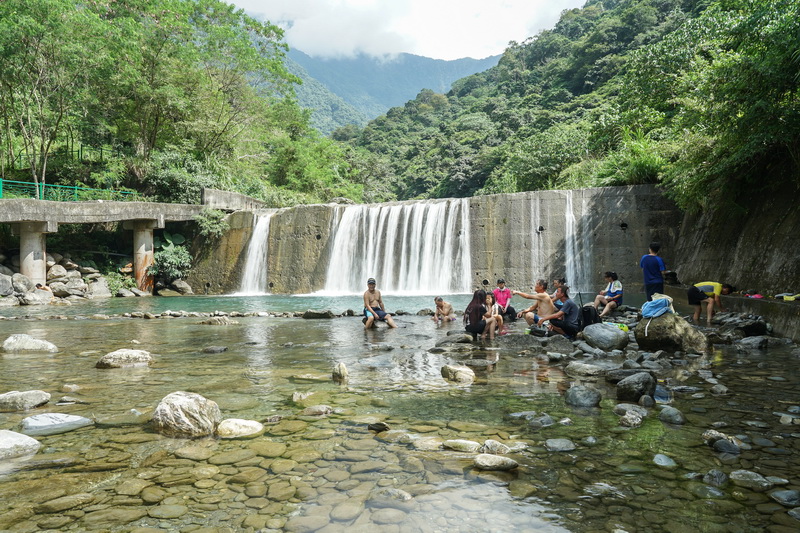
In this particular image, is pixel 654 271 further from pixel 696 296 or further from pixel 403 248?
pixel 403 248

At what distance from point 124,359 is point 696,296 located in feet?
33.6

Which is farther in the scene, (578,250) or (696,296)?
(578,250)

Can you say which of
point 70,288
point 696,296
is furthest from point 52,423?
point 70,288

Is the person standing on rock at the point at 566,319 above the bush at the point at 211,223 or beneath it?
beneath

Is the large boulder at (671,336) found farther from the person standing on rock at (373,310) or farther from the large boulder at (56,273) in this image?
the large boulder at (56,273)

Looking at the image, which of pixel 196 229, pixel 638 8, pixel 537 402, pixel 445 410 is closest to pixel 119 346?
pixel 445 410

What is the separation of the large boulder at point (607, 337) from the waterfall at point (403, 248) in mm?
11876

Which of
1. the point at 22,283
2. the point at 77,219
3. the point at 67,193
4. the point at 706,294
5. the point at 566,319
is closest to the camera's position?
the point at 566,319

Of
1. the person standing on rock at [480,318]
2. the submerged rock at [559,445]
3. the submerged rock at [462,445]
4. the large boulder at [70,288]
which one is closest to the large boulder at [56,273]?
the large boulder at [70,288]

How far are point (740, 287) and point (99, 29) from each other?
77.4 feet

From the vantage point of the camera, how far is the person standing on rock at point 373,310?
10609 mm

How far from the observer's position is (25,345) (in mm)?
7781

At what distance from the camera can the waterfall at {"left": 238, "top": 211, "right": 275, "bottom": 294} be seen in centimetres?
2222

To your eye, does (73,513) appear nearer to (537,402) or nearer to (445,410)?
(445,410)
